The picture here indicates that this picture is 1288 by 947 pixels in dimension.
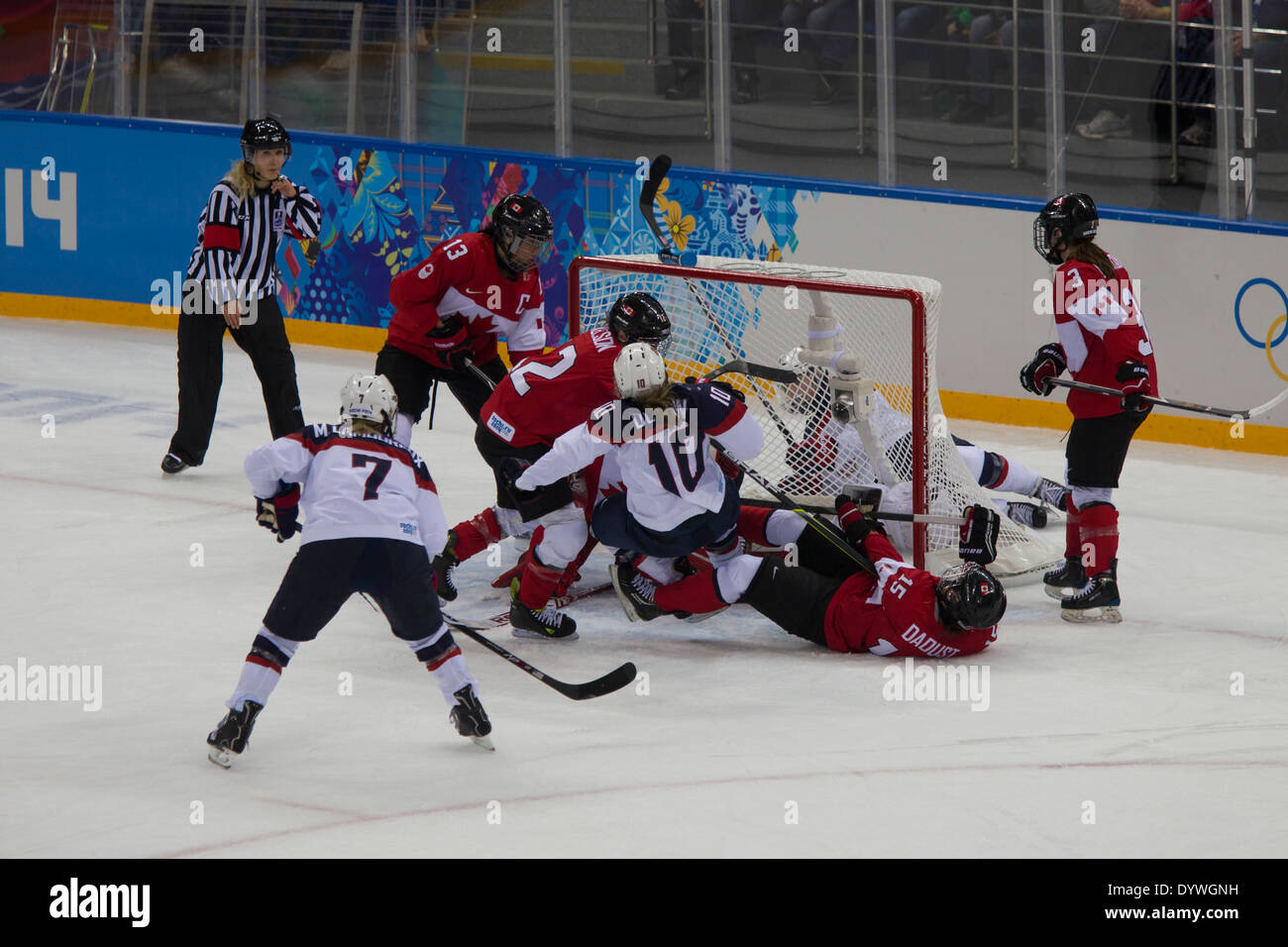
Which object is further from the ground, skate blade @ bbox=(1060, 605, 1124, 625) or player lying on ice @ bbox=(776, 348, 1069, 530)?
player lying on ice @ bbox=(776, 348, 1069, 530)

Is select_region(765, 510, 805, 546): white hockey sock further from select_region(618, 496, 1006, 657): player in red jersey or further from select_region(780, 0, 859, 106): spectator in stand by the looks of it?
select_region(780, 0, 859, 106): spectator in stand

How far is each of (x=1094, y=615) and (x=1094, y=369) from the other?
74 cm

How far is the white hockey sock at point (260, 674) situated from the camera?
4.24 metres

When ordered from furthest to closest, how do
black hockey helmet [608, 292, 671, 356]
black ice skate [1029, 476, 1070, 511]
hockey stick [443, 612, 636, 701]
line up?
black ice skate [1029, 476, 1070, 511]
black hockey helmet [608, 292, 671, 356]
hockey stick [443, 612, 636, 701]

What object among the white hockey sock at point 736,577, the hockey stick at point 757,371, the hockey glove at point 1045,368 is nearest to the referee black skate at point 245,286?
the hockey stick at point 757,371

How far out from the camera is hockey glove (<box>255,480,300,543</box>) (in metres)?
4.40

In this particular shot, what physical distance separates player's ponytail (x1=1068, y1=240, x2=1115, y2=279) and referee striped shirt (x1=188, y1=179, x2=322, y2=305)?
299cm

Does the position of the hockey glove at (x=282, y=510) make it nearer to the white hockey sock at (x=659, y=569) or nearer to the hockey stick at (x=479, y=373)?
the white hockey sock at (x=659, y=569)

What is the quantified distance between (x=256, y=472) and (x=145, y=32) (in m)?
7.17

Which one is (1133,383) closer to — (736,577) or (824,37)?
(736,577)

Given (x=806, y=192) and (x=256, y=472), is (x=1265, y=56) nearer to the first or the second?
(x=806, y=192)

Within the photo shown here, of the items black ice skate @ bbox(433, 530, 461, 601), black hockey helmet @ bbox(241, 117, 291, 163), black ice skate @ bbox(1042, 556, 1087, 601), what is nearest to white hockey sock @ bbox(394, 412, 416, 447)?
black ice skate @ bbox(433, 530, 461, 601)

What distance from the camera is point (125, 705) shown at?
480 centimetres

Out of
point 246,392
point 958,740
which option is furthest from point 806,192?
point 958,740
